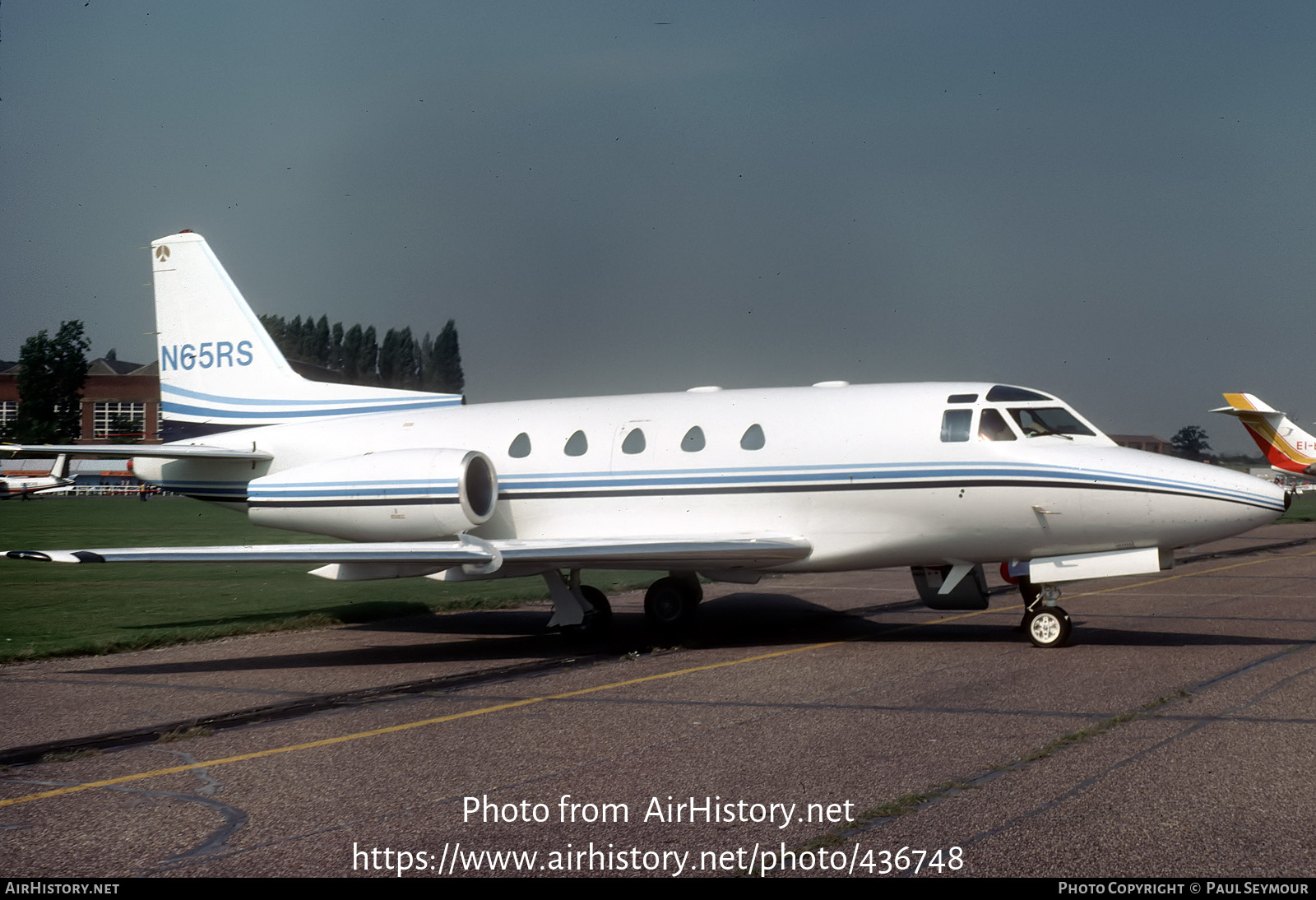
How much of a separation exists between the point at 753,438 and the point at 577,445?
2.49 m

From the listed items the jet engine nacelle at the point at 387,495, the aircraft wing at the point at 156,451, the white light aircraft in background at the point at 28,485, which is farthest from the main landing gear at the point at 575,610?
the white light aircraft in background at the point at 28,485

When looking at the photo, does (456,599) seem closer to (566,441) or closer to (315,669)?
(566,441)

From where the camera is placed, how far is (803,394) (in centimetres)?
1418

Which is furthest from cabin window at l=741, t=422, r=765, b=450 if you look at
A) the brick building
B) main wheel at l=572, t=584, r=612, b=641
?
the brick building

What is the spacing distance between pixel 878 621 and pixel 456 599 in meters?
6.88

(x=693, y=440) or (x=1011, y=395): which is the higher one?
(x=1011, y=395)

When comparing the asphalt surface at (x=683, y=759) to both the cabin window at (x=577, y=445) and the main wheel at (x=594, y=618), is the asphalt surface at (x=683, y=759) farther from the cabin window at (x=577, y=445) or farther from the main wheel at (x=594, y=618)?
the cabin window at (x=577, y=445)

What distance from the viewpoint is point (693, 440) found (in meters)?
14.1

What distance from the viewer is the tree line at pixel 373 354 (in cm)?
7925

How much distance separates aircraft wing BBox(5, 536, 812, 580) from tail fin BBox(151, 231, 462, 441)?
187 inches

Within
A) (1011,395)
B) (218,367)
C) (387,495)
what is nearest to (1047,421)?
(1011,395)

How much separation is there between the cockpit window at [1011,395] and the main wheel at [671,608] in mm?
4650

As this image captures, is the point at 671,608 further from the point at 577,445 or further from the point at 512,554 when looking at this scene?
the point at 512,554
